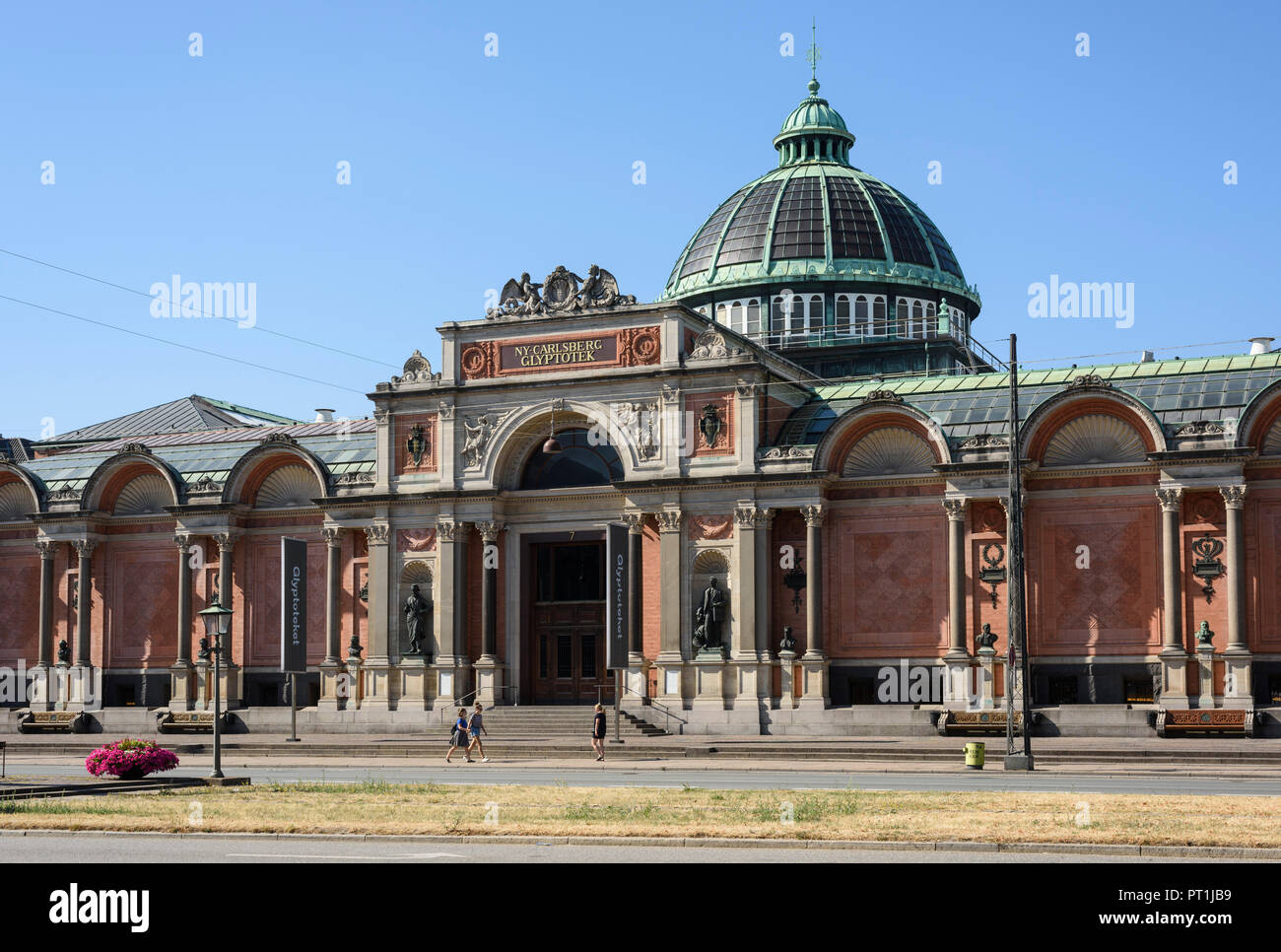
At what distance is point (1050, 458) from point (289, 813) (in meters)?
34.8

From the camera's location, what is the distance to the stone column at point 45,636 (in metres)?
67.8

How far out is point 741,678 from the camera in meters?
57.2

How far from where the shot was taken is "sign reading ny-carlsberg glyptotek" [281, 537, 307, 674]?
62.3 meters

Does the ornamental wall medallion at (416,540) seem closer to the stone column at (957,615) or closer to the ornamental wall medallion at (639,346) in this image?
the ornamental wall medallion at (639,346)

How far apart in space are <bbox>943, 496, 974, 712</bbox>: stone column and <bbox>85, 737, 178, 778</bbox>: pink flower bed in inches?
1098

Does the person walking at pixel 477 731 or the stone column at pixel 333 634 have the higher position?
the stone column at pixel 333 634

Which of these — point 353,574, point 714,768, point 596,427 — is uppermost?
point 596,427

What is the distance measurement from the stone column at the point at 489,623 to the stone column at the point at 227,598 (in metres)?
11.1

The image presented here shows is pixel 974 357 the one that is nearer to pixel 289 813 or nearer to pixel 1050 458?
pixel 1050 458

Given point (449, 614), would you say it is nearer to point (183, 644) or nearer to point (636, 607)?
point (636, 607)

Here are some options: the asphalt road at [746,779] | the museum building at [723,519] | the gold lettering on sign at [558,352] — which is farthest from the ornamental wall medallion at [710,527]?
the asphalt road at [746,779]

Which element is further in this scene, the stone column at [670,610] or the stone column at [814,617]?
the stone column at [670,610]

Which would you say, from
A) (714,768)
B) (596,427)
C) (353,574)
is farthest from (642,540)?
(714,768)
